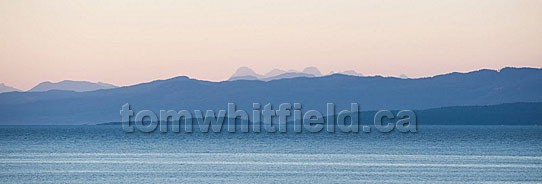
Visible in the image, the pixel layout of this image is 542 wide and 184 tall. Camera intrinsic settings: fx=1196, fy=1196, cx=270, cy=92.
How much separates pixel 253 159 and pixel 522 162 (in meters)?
15.2

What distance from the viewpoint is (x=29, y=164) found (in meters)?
63.2

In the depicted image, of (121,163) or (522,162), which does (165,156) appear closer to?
(121,163)

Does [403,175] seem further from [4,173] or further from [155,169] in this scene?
[4,173]

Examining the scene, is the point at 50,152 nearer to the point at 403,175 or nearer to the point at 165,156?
the point at 165,156

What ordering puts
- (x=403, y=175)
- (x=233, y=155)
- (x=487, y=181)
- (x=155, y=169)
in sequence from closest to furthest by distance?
Answer: (x=487, y=181), (x=403, y=175), (x=155, y=169), (x=233, y=155)

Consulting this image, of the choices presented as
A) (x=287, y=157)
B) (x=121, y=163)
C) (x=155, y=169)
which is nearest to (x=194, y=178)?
(x=155, y=169)

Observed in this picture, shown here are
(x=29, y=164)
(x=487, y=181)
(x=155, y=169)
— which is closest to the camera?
(x=487, y=181)

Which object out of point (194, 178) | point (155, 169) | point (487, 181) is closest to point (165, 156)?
point (155, 169)

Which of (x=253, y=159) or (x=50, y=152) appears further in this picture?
(x=50, y=152)

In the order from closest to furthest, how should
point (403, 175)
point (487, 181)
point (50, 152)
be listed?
1. point (487, 181)
2. point (403, 175)
3. point (50, 152)

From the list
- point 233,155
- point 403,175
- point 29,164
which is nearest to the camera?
point 403,175

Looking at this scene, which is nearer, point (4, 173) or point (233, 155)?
point (4, 173)

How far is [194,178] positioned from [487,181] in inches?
498

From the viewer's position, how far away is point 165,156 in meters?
72.9
